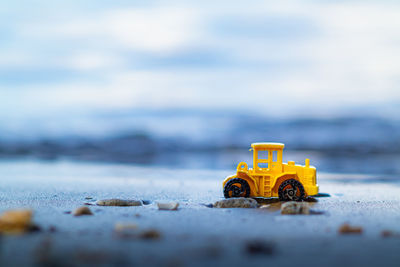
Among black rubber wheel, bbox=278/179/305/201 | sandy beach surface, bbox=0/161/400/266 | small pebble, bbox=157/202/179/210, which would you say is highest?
black rubber wheel, bbox=278/179/305/201

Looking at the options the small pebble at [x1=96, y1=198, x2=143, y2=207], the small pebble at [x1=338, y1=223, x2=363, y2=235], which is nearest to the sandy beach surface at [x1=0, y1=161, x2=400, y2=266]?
the small pebble at [x1=338, y1=223, x2=363, y2=235]

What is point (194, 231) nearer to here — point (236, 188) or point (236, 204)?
point (236, 204)

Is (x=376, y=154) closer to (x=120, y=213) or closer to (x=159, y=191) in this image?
(x=159, y=191)

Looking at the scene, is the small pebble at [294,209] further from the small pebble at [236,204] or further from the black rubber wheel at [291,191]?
the black rubber wheel at [291,191]

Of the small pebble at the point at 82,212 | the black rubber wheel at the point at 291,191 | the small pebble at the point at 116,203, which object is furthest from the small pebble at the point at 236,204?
the small pebble at the point at 82,212

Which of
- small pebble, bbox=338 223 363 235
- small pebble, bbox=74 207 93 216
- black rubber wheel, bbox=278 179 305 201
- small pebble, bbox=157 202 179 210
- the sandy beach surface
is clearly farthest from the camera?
black rubber wheel, bbox=278 179 305 201

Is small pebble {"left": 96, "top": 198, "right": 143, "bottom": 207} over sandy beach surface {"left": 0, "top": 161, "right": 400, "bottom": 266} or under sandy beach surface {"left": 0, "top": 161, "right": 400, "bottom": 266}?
over

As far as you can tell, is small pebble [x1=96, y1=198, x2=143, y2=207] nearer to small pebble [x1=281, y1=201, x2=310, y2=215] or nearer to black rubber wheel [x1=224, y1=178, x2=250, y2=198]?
black rubber wheel [x1=224, y1=178, x2=250, y2=198]

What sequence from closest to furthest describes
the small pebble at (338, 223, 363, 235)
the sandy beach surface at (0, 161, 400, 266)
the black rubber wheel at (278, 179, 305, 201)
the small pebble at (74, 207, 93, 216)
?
1. the sandy beach surface at (0, 161, 400, 266)
2. the small pebble at (338, 223, 363, 235)
3. the small pebble at (74, 207, 93, 216)
4. the black rubber wheel at (278, 179, 305, 201)

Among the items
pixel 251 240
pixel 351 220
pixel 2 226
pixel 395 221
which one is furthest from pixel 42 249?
pixel 395 221
